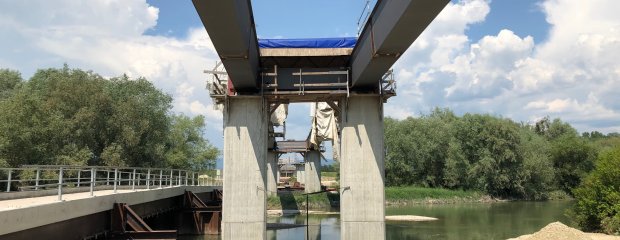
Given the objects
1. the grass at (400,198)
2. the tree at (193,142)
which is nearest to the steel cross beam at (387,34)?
the grass at (400,198)

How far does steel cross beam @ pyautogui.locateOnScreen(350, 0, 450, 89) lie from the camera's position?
1073 cm

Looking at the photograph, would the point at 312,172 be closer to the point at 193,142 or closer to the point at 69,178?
the point at 193,142

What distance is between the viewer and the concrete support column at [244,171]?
19.2m

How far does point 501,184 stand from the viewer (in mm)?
68375

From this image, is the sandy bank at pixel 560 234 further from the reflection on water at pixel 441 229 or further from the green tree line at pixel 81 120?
the green tree line at pixel 81 120

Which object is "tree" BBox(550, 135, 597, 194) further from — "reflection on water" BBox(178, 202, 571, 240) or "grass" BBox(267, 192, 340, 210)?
"grass" BBox(267, 192, 340, 210)

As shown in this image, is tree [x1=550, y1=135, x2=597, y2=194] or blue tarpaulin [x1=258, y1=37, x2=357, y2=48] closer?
blue tarpaulin [x1=258, y1=37, x2=357, y2=48]

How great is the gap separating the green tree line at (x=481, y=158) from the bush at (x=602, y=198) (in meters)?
40.0

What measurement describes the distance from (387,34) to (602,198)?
20.8 metres

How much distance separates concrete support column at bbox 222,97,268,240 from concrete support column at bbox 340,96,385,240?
3321mm

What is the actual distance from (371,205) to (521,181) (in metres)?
57.7

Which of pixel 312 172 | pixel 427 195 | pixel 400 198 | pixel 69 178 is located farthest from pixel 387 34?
pixel 427 195

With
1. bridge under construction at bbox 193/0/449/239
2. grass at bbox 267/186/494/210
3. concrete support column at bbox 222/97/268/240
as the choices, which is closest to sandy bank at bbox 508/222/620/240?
bridge under construction at bbox 193/0/449/239

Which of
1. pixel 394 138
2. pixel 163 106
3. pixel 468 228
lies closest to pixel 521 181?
pixel 394 138
